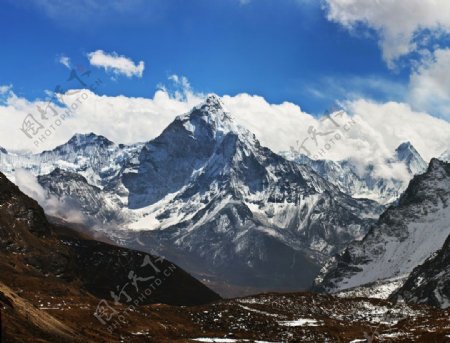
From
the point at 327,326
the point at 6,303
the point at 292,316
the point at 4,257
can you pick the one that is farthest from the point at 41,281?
the point at 6,303

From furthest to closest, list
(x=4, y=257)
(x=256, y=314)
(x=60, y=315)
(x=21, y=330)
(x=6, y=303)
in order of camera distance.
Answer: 1. (x=4, y=257)
2. (x=256, y=314)
3. (x=60, y=315)
4. (x=6, y=303)
5. (x=21, y=330)

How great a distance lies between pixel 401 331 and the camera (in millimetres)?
128875

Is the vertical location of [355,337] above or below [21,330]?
above

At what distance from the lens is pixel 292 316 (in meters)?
176

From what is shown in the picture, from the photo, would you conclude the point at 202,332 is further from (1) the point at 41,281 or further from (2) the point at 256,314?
(1) the point at 41,281

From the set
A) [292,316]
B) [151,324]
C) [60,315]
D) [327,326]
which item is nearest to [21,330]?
[60,315]

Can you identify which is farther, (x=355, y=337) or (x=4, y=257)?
(x=4, y=257)

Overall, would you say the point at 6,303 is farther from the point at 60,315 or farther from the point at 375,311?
the point at 375,311

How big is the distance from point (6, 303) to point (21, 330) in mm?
6594

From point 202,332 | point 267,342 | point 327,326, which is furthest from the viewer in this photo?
point 327,326

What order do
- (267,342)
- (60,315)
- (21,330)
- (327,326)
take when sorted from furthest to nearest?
1. (327,326)
2. (267,342)
3. (60,315)
4. (21,330)

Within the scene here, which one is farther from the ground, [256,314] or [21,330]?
[256,314]

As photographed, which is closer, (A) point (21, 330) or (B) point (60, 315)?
(A) point (21, 330)

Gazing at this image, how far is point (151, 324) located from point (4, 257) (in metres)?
80.6
